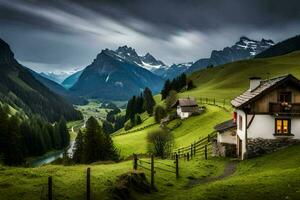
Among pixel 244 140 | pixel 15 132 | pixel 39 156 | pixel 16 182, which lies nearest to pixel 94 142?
pixel 15 132

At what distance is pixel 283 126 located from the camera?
45406mm

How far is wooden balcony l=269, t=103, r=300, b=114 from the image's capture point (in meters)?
44.8

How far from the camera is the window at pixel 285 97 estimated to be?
45.4 m

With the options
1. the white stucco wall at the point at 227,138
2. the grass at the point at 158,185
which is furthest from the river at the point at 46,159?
the grass at the point at 158,185

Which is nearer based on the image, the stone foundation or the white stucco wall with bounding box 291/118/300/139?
the stone foundation

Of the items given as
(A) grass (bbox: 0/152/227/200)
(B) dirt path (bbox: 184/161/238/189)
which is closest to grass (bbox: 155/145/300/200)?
(A) grass (bbox: 0/152/227/200)

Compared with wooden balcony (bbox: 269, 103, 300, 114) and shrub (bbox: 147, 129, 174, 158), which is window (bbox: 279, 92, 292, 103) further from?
shrub (bbox: 147, 129, 174, 158)

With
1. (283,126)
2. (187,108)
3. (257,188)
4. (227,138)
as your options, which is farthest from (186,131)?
(257,188)

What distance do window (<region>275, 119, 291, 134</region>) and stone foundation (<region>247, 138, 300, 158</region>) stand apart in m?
1.02

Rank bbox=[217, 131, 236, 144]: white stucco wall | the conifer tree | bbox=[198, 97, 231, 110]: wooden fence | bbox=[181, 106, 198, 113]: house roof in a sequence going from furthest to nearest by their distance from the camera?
the conifer tree
bbox=[198, 97, 231, 110]: wooden fence
bbox=[181, 106, 198, 113]: house roof
bbox=[217, 131, 236, 144]: white stucco wall

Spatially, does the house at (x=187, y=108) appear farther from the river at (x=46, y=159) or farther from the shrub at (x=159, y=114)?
the river at (x=46, y=159)

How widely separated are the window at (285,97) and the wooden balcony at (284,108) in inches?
29.0

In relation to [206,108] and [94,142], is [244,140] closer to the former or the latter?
[94,142]

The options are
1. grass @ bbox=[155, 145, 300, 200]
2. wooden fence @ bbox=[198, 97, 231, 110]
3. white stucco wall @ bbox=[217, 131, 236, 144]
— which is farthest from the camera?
wooden fence @ bbox=[198, 97, 231, 110]
